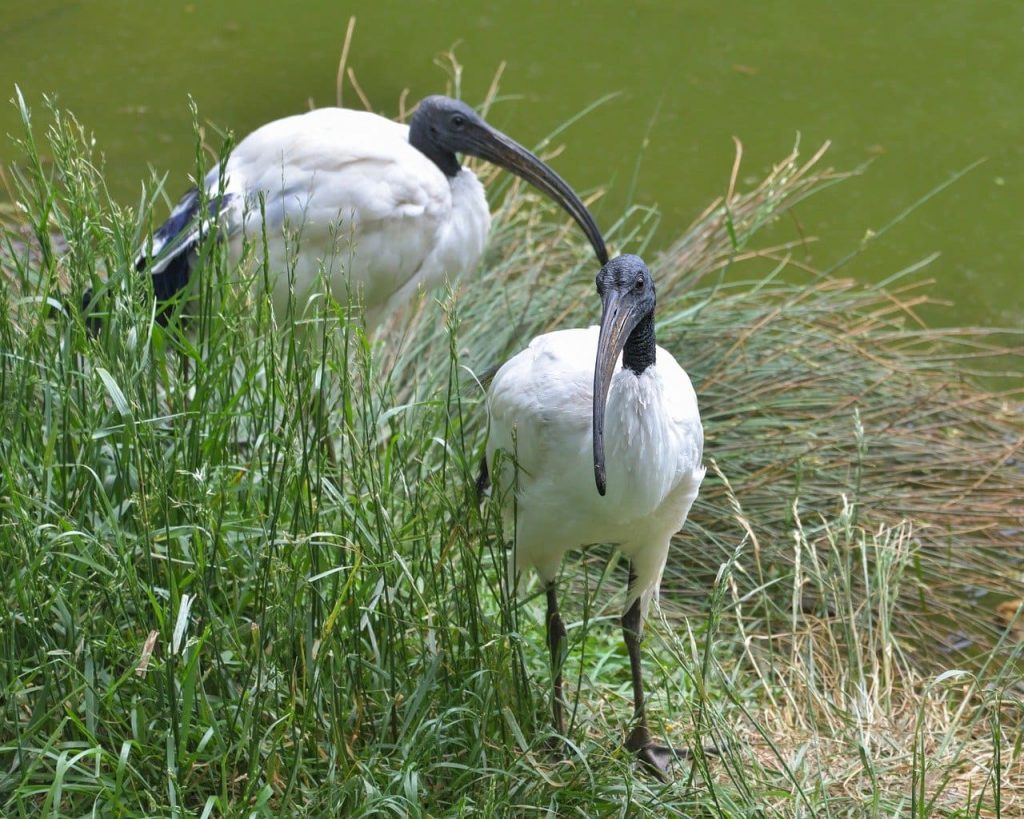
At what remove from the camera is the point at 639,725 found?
108 inches

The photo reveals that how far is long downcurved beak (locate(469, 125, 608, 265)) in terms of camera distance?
11.5 ft

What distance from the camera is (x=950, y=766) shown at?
6.89 feet

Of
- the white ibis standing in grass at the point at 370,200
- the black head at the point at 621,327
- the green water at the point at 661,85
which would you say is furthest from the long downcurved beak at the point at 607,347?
the green water at the point at 661,85

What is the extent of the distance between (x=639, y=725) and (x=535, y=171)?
5.13ft

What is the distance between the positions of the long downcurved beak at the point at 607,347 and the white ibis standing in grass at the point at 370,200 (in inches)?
45.3

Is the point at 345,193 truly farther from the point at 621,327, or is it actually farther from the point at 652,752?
the point at 652,752

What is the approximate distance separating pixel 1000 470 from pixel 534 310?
4.36 ft

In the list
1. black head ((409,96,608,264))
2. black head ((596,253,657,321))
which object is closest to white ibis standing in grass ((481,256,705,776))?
black head ((596,253,657,321))

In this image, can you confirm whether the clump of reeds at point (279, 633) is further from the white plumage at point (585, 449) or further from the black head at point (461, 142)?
the black head at point (461, 142)

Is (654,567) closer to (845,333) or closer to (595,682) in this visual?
(595,682)

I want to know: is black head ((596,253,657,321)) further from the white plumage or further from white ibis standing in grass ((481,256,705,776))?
the white plumage

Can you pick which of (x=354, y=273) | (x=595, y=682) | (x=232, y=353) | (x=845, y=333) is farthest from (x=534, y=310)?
(x=232, y=353)

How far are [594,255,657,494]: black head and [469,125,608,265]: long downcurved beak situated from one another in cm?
117

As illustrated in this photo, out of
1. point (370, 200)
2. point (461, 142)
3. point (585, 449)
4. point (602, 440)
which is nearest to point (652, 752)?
point (585, 449)
